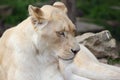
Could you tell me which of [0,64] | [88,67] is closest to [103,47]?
[88,67]

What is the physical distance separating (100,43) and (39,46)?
3192 millimetres

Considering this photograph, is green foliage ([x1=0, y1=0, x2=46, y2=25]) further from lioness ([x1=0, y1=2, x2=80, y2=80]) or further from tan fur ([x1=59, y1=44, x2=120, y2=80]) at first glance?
lioness ([x1=0, y1=2, x2=80, y2=80])

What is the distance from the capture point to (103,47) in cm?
805

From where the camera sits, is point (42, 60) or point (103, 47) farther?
point (103, 47)

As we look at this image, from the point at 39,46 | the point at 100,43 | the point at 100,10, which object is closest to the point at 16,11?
the point at 100,10

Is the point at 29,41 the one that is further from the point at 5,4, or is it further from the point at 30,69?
the point at 5,4

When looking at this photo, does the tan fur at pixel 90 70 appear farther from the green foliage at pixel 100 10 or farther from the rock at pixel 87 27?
the green foliage at pixel 100 10

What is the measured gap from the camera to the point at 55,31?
4.88 m

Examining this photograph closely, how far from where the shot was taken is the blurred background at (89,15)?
37.4ft

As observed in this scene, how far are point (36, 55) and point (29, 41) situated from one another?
0.43 ft

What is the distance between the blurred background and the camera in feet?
37.4

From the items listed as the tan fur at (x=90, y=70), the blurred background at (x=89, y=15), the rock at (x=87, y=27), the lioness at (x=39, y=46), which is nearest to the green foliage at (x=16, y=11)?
the blurred background at (x=89, y=15)

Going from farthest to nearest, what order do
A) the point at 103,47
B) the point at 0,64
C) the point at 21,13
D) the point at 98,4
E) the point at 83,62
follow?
the point at 98,4 < the point at 21,13 < the point at 103,47 < the point at 83,62 < the point at 0,64

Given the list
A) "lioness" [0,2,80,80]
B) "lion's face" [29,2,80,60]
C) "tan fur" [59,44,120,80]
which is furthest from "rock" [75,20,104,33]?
"lion's face" [29,2,80,60]
